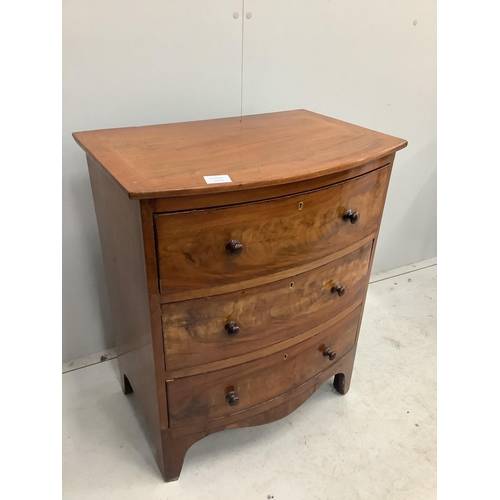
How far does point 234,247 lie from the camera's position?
1000mm

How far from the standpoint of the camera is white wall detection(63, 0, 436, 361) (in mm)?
1351

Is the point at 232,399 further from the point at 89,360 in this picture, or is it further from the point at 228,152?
the point at 89,360

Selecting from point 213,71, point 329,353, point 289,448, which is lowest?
point 289,448

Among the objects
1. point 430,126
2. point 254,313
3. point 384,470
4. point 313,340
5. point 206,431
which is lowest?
point 384,470

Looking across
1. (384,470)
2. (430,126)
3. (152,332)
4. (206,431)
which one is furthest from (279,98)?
(384,470)

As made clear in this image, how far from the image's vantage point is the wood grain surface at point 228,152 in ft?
3.07

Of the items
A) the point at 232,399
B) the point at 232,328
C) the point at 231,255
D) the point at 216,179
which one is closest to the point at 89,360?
the point at 232,399

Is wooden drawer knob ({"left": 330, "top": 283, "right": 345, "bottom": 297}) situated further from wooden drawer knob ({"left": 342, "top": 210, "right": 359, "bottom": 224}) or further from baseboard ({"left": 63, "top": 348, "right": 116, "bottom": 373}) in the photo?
baseboard ({"left": 63, "top": 348, "right": 116, "bottom": 373})

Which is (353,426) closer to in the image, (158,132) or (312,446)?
(312,446)

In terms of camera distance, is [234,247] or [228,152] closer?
[234,247]

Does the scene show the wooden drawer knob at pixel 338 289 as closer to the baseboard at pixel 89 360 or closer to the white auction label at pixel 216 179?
the white auction label at pixel 216 179

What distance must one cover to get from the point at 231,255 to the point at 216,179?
0.61 feet

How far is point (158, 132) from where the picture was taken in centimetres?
127

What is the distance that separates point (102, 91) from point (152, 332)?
0.79 metres
